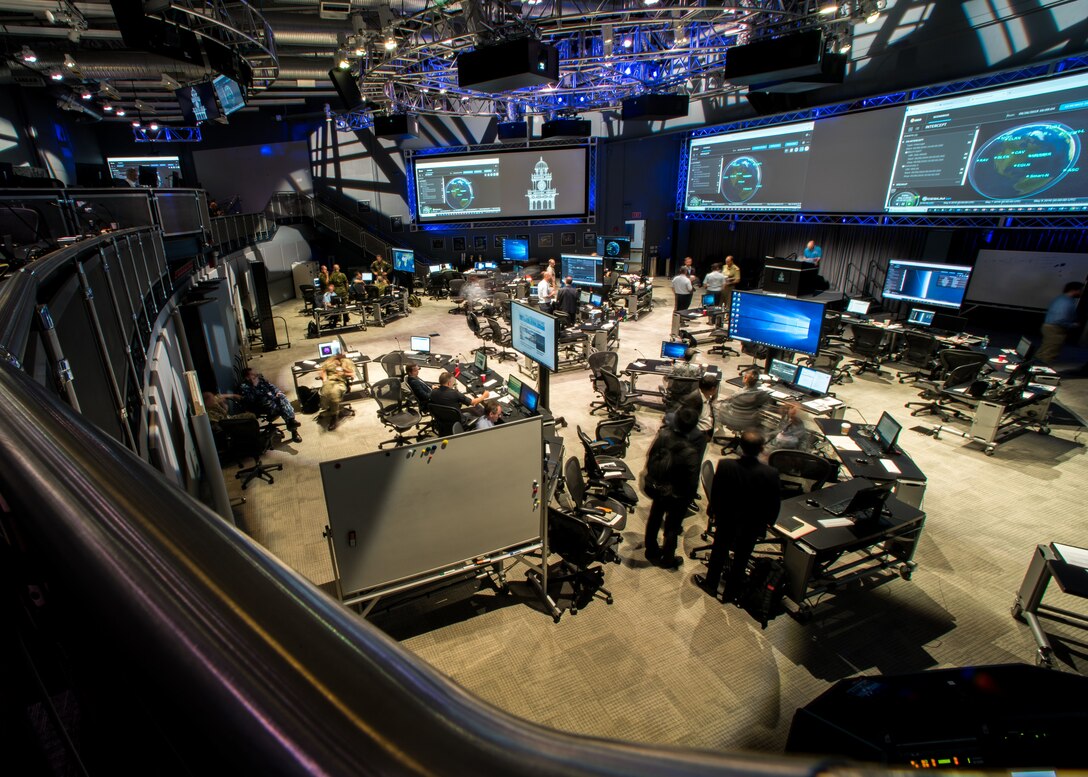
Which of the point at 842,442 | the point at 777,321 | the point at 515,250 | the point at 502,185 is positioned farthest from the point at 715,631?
the point at 502,185

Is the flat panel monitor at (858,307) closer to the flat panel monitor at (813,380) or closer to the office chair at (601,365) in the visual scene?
the flat panel monitor at (813,380)

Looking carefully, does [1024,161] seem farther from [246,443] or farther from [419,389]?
[246,443]

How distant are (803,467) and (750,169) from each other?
12.8m

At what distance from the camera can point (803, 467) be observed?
5340 millimetres

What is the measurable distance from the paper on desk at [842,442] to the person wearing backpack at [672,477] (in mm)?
1994

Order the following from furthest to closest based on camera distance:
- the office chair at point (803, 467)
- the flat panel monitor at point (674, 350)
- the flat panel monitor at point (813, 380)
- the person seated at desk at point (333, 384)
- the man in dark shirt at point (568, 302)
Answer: the man in dark shirt at point (568, 302), the flat panel monitor at point (674, 350), the person seated at desk at point (333, 384), the flat panel monitor at point (813, 380), the office chair at point (803, 467)

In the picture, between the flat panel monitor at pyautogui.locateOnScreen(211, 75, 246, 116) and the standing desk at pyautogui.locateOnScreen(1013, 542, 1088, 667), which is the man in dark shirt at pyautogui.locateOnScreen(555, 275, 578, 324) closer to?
the flat panel monitor at pyautogui.locateOnScreen(211, 75, 246, 116)

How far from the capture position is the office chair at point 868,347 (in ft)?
32.3

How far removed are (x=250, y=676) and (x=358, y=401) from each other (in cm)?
970

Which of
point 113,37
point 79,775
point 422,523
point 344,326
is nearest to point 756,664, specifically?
point 422,523

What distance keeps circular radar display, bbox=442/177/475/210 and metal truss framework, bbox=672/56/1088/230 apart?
26.6 ft

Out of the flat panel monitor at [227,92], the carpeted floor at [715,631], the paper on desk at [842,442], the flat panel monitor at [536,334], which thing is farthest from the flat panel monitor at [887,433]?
the flat panel monitor at [227,92]

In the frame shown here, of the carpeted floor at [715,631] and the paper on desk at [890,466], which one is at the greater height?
the paper on desk at [890,466]

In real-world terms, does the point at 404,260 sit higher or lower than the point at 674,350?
higher
